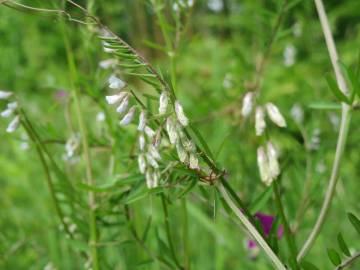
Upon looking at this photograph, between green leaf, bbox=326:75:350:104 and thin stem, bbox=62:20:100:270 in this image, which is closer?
green leaf, bbox=326:75:350:104

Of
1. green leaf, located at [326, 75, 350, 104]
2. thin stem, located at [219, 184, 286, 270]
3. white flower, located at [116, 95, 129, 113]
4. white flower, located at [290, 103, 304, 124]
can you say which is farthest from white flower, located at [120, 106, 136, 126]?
white flower, located at [290, 103, 304, 124]

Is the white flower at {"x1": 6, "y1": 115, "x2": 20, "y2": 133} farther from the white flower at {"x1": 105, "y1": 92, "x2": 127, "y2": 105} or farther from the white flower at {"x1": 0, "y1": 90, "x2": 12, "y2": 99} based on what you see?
the white flower at {"x1": 105, "y1": 92, "x2": 127, "y2": 105}

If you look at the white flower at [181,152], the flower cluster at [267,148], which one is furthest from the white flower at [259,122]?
the white flower at [181,152]

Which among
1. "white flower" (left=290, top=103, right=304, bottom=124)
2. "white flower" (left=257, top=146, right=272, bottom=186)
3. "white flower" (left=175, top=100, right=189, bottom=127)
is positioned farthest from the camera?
"white flower" (left=290, top=103, right=304, bottom=124)

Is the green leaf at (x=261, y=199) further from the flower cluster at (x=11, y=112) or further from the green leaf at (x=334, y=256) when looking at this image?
the flower cluster at (x=11, y=112)

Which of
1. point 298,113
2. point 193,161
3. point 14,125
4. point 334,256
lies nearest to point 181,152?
point 193,161

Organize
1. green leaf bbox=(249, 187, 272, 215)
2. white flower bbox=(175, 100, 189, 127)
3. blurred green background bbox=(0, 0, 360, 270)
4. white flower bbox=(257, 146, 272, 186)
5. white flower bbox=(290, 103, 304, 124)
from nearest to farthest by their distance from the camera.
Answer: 1. white flower bbox=(175, 100, 189, 127)
2. white flower bbox=(257, 146, 272, 186)
3. green leaf bbox=(249, 187, 272, 215)
4. blurred green background bbox=(0, 0, 360, 270)
5. white flower bbox=(290, 103, 304, 124)

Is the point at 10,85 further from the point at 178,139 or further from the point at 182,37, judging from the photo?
the point at 178,139
